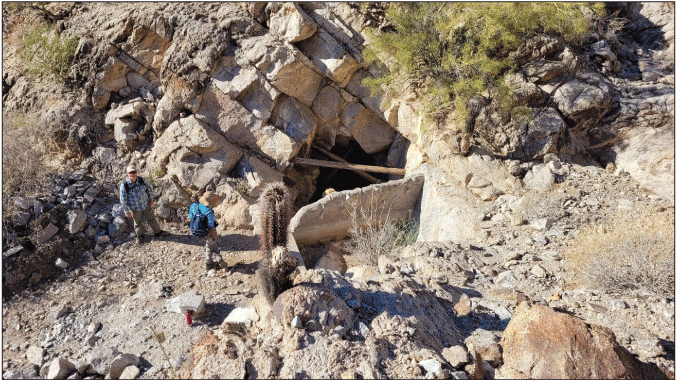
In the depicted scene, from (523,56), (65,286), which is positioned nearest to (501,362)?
(65,286)

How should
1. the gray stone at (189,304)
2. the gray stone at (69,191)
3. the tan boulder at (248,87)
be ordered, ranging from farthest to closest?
1. the tan boulder at (248,87)
2. the gray stone at (69,191)
3. the gray stone at (189,304)

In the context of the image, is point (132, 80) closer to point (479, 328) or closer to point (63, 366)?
point (63, 366)

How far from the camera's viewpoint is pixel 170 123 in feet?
27.2

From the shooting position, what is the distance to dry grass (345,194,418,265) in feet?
23.0

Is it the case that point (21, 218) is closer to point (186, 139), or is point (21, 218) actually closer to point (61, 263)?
point (61, 263)

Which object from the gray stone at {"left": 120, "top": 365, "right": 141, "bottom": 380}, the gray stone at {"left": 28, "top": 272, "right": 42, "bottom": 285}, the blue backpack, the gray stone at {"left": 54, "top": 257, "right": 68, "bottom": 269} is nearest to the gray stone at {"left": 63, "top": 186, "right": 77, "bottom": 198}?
the gray stone at {"left": 54, "top": 257, "right": 68, "bottom": 269}

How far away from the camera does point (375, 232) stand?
7082mm

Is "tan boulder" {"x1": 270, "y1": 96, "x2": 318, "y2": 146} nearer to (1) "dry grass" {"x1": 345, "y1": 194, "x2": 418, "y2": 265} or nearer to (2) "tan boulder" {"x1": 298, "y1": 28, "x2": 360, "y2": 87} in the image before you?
(2) "tan boulder" {"x1": 298, "y1": 28, "x2": 360, "y2": 87}

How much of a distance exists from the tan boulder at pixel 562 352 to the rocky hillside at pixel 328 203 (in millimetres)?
16

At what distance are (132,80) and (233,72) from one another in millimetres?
2334

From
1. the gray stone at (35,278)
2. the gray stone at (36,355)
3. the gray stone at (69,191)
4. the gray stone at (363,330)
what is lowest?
the gray stone at (36,355)

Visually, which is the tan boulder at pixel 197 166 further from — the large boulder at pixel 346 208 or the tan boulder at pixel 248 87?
the large boulder at pixel 346 208

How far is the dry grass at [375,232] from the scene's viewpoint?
7016 mm

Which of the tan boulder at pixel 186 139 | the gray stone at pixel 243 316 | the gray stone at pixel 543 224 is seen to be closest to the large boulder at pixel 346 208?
the tan boulder at pixel 186 139
